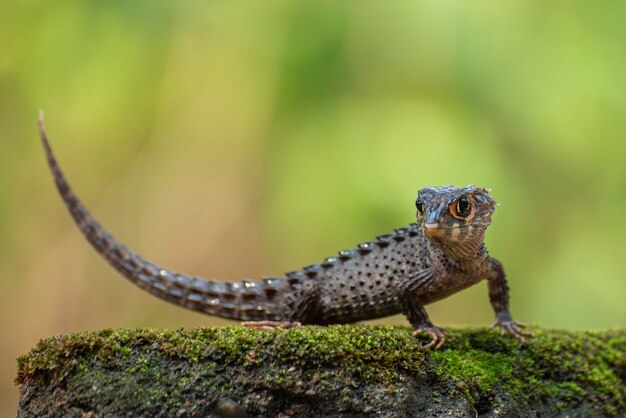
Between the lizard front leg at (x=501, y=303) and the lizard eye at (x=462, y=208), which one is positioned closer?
the lizard eye at (x=462, y=208)

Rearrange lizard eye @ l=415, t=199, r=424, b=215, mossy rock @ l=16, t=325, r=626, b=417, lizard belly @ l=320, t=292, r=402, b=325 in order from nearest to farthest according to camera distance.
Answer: mossy rock @ l=16, t=325, r=626, b=417 < lizard eye @ l=415, t=199, r=424, b=215 < lizard belly @ l=320, t=292, r=402, b=325

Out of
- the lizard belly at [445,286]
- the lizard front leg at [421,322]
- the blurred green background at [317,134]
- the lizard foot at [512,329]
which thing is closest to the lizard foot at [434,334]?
the lizard front leg at [421,322]

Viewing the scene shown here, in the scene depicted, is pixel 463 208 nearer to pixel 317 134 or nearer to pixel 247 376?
pixel 247 376

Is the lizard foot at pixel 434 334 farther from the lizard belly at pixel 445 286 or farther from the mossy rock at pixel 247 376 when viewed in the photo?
the lizard belly at pixel 445 286

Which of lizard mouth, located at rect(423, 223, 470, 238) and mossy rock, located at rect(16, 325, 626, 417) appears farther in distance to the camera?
lizard mouth, located at rect(423, 223, 470, 238)

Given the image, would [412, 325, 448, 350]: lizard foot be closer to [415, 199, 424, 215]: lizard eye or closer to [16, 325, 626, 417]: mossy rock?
[16, 325, 626, 417]: mossy rock

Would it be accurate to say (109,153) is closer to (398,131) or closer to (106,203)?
(106,203)

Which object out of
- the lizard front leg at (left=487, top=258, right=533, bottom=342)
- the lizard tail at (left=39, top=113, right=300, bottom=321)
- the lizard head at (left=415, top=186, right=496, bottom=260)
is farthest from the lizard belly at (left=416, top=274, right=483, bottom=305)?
the lizard tail at (left=39, top=113, right=300, bottom=321)

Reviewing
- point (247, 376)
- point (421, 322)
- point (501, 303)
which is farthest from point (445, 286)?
point (247, 376)
